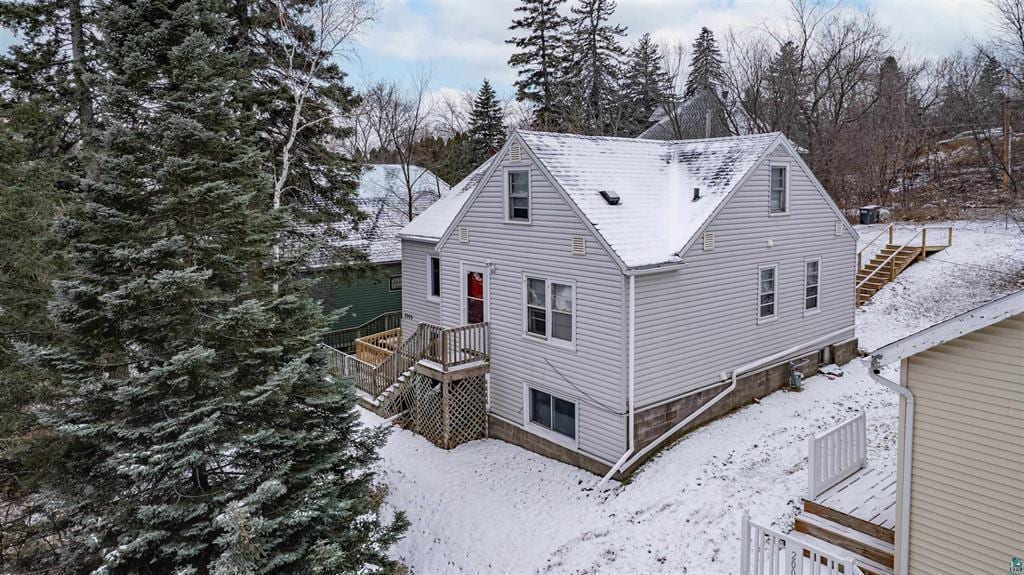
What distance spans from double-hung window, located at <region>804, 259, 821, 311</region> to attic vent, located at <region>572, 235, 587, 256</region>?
7422mm

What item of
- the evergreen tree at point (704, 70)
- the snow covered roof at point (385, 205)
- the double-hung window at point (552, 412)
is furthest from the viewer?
the evergreen tree at point (704, 70)

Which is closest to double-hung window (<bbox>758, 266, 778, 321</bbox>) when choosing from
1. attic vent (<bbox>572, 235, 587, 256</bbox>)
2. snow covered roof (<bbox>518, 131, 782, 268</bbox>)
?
snow covered roof (<bbox>518, 131, 782, 268</bbox>)

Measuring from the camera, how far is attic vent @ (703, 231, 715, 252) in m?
13.4

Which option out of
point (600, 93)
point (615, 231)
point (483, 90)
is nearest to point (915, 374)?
point (615, 231)

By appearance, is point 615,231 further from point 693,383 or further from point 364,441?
point 364,441

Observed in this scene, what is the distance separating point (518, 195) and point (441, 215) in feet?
22.6

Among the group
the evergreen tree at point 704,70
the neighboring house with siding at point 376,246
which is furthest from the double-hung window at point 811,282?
the evergreen tree at point 704,70

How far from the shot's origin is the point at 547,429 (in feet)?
46.1

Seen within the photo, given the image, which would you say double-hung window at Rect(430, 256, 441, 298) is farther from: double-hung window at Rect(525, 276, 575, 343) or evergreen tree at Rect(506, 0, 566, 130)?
evergreen tree at Rect(506, 0, 566, 130)

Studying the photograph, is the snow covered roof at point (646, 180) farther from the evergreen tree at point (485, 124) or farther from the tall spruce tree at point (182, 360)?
the evergreen tree at point (485, 124)

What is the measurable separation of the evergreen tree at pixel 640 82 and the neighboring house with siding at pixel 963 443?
3281 centimetres

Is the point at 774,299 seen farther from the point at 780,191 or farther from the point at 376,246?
the point at 376,246

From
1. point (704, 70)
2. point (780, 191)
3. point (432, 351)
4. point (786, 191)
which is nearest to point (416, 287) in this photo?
point (432, 351)

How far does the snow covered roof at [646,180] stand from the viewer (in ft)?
41.4
